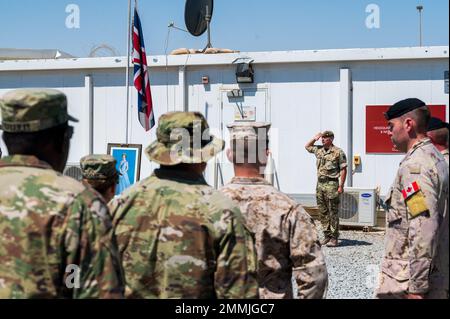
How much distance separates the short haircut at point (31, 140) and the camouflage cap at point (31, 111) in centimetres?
2

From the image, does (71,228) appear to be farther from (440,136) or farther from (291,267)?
(440,136)

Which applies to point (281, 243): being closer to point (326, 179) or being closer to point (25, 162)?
point (25, 162)

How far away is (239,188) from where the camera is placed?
10.7 ft

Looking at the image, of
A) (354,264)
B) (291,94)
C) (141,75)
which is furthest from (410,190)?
(291,94)

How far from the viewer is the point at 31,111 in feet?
6.97

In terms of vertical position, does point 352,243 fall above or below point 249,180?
below

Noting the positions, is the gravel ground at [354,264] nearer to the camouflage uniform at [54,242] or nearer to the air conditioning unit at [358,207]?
the air conditioning unit at [358,207]

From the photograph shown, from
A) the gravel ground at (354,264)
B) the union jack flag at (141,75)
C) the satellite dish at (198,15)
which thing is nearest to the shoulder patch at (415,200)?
the gravel ground at (354,264)

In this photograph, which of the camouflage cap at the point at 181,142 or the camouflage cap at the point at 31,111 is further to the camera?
the camouflage cap at the point at 181,142

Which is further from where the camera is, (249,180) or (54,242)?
(249,180)

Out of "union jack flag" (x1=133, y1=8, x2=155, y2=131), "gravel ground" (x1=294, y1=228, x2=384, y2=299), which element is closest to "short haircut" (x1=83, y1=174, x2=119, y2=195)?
"gravel ground" (x1=294, y1=228, x2=384, y2=299)

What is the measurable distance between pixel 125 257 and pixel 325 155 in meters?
7.17

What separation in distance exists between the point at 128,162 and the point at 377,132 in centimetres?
516

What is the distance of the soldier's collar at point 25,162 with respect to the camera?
211cm
